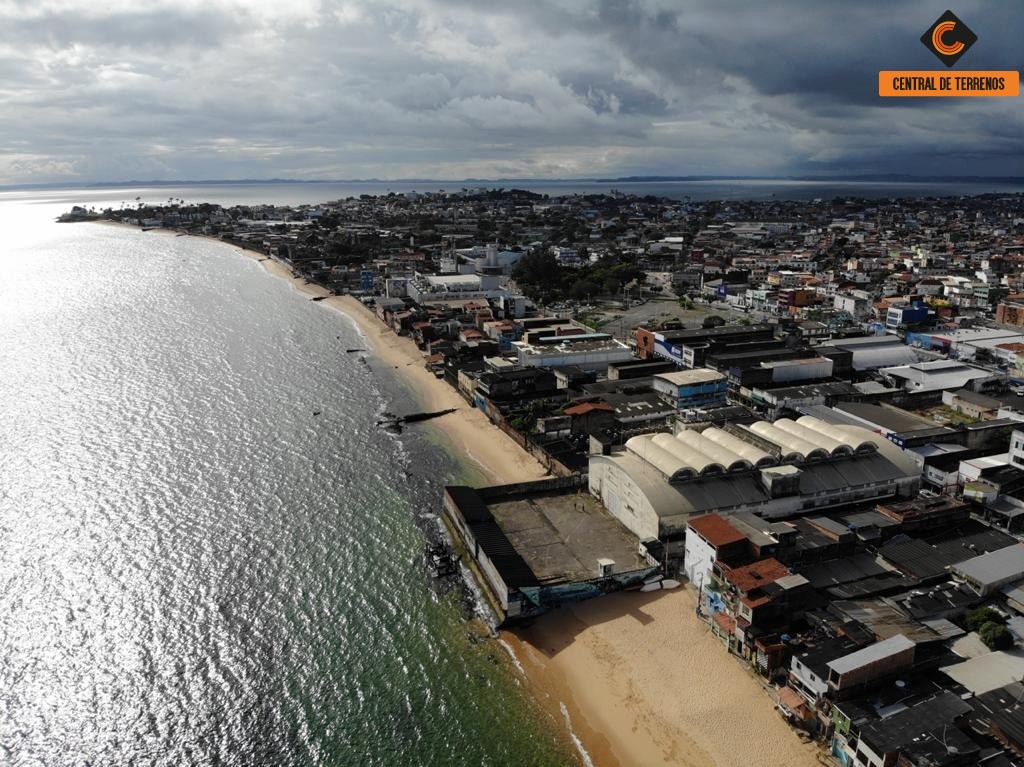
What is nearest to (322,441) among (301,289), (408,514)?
(408,514)

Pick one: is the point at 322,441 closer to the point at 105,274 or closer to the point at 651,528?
the point at 651,528

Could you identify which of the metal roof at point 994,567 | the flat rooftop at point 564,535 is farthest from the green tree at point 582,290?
the metal roof at point 994,567

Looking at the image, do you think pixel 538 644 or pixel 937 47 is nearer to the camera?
pixel 538 644

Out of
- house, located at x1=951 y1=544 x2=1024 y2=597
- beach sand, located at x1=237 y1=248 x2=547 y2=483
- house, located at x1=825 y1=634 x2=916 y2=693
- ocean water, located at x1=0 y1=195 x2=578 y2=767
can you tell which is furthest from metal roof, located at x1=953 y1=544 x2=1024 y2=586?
beach sand, located at x1=237 y1=248 x2=547 y2=483

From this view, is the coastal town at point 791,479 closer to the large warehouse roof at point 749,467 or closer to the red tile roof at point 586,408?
the large warehouse roof at point 749,467

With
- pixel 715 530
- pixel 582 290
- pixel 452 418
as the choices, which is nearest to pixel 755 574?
pixel 715 530

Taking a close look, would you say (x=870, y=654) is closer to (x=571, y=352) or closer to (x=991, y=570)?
(x=991, y=570)
